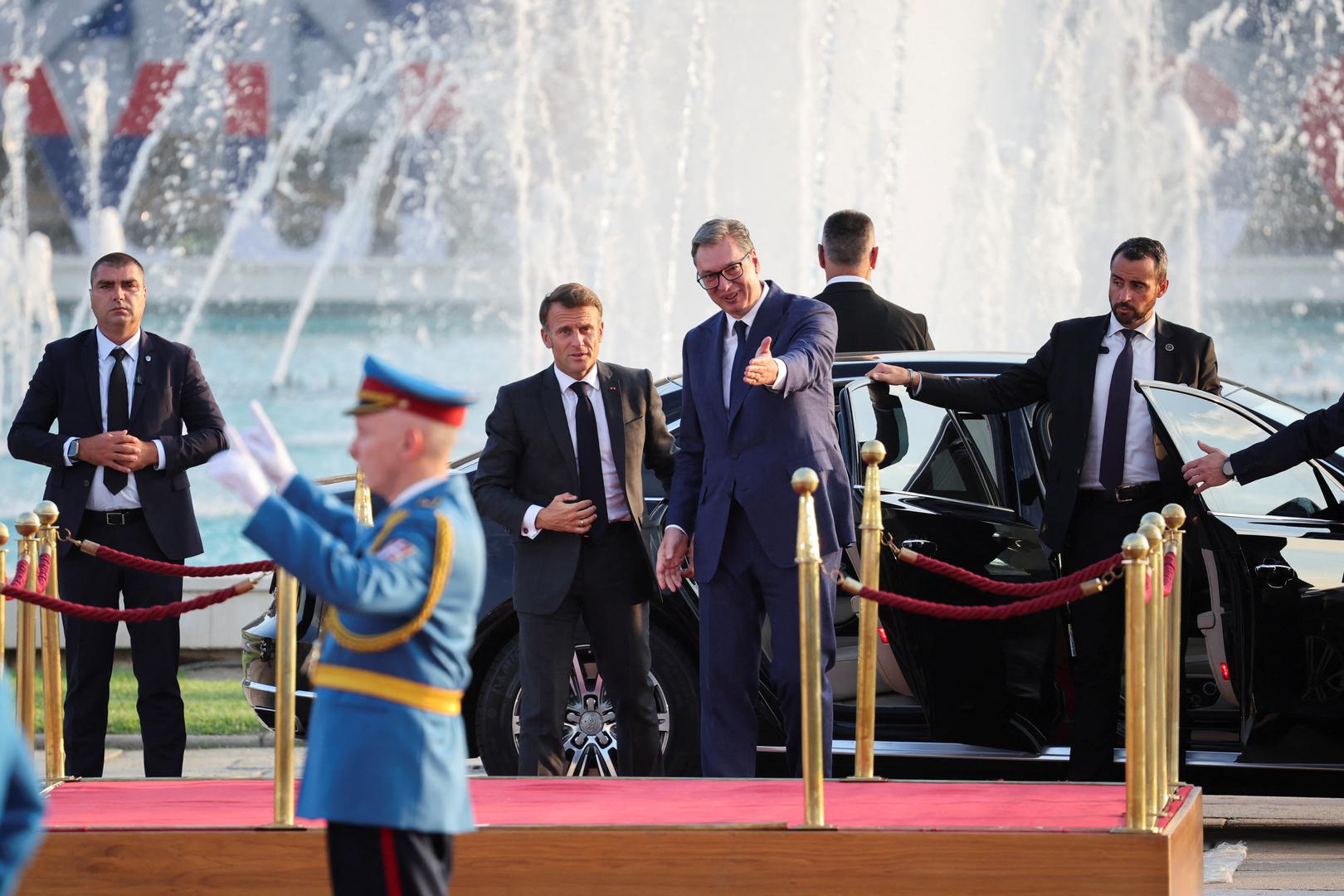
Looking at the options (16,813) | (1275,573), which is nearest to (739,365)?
(1275,573)

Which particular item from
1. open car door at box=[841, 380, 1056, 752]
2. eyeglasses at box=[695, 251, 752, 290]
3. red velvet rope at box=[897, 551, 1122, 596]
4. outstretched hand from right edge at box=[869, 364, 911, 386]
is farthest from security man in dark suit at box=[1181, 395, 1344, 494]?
eyeglasses at box=[695, 251, 752, 290]

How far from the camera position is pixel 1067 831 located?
16.0 ft

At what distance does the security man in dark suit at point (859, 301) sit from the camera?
23.5 ft

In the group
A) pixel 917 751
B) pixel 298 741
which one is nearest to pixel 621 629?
pixel 917 751

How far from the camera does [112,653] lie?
6785 millimetres

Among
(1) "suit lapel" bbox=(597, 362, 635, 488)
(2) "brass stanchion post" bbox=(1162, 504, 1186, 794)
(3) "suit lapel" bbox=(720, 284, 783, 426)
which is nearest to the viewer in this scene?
(2) "brass stanchion post" bbox=(1162, 504, 1186, 794)

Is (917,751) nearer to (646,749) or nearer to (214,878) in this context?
(646,749)

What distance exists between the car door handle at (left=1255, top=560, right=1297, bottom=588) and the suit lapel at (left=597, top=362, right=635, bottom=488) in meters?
2.01

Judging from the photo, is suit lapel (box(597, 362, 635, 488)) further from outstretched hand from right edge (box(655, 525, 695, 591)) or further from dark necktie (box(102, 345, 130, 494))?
dark necktie (box(102, 345, 130, 494))

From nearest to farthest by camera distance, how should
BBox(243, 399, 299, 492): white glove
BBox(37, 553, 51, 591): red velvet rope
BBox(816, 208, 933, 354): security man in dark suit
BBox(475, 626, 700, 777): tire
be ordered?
BBox(243, 399, 299, 492): white glove
BBox(37, 553, 51, 591): red velvet rope
BBox(475, 626, 700, 777): tire
BBox(816, 208, 933, 354): security man in dark suit

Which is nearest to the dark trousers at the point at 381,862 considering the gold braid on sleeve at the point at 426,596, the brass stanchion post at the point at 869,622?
the gold braid on sleeve at the point at 426,596

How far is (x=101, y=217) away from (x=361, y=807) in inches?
982

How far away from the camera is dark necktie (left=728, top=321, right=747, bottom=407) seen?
5.98 metres

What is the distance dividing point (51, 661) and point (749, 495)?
2164mm
